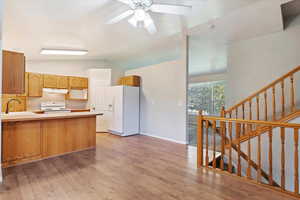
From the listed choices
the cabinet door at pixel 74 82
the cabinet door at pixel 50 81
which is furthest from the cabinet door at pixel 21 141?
the cabinet door at pixel 74 82

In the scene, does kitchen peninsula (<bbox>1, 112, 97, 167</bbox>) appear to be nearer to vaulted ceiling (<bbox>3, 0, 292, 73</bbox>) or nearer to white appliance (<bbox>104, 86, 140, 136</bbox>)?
white appliance (<bbox>104, 86, 140, 136</bbox>)

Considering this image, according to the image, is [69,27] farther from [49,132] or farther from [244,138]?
[244,138]

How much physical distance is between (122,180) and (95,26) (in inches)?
119

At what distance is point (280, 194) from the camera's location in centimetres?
211

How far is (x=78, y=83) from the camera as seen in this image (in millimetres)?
6320

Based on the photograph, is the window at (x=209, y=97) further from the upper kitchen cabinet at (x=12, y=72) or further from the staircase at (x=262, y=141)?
the upper kitchen cabinet at (x=12, y=72)

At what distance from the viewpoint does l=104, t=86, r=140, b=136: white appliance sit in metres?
5.33

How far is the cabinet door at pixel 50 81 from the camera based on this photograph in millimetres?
5738

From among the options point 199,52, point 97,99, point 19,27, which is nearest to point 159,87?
point 199,52

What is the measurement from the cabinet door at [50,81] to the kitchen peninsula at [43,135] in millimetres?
2656

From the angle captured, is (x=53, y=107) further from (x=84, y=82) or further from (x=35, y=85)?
(x=84, y=82)

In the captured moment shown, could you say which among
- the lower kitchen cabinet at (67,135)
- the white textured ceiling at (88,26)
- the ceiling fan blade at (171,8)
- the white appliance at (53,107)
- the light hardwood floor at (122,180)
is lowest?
the light hardwood floor at (122,180)

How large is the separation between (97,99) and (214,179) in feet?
15.1

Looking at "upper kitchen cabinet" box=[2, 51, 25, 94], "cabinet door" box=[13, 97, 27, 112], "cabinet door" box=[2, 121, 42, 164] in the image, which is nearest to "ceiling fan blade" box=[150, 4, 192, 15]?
"upper kitchen cabinet" box=[2, 51, 25, 94]
